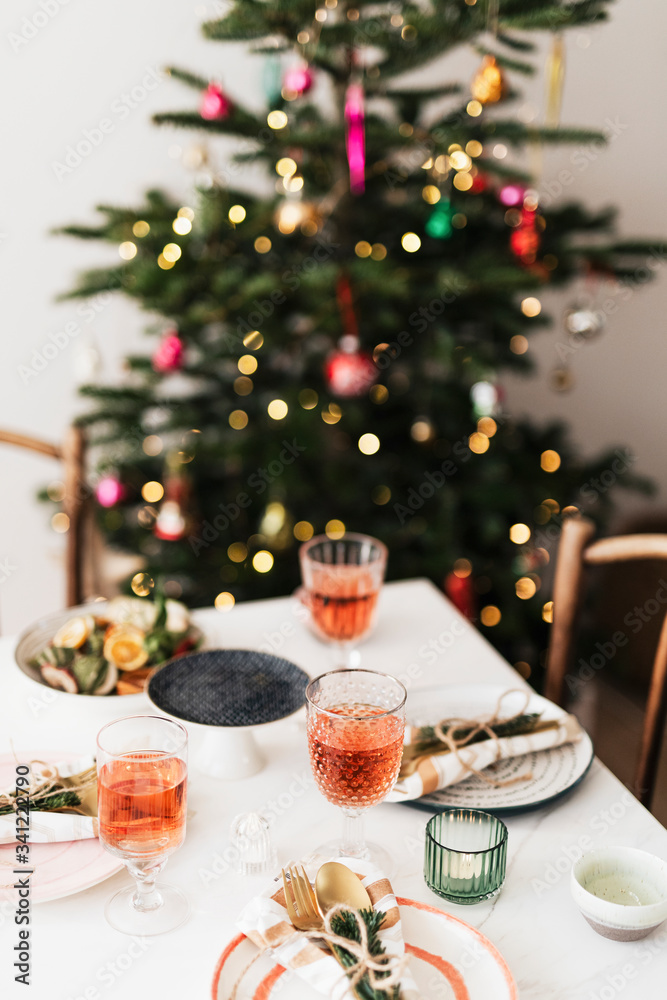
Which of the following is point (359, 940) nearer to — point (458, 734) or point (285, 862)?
point (285, 862)

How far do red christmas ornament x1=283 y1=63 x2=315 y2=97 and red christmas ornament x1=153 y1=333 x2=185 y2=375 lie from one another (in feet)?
1.71

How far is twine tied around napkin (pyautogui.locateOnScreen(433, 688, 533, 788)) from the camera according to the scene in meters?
0.80

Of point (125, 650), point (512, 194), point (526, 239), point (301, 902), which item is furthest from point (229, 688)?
point (512, 194)

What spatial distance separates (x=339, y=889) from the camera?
0.63 metres

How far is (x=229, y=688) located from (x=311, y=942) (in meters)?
0.31

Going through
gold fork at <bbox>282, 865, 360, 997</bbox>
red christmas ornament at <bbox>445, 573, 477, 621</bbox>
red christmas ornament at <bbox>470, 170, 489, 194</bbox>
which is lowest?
red christmas ornament at <bbox>445, 573, 477, 621</bbox>

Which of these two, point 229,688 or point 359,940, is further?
point 229,688

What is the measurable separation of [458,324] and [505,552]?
1.79ft

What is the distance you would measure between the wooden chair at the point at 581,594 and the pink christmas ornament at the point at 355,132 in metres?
0.83

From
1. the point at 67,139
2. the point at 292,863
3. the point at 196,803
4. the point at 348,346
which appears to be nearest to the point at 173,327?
the point at 348,346

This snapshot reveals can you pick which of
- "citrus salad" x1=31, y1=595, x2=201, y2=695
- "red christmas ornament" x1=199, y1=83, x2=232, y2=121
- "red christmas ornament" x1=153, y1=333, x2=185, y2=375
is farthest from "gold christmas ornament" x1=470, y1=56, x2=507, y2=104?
"citrus salad" x1=31, y1=595, x2=201, y2=695

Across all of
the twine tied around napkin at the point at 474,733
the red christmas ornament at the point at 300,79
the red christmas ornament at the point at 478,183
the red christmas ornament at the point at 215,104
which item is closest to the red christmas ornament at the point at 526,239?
the red christmas ornament at the point at 478,183

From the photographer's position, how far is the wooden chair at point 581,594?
1047 mm

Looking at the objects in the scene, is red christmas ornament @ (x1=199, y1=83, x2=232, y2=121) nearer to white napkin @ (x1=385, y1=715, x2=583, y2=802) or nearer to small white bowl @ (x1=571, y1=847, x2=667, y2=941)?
white napkin @ (x1=385, y1=715, x2=583, y2=802)
